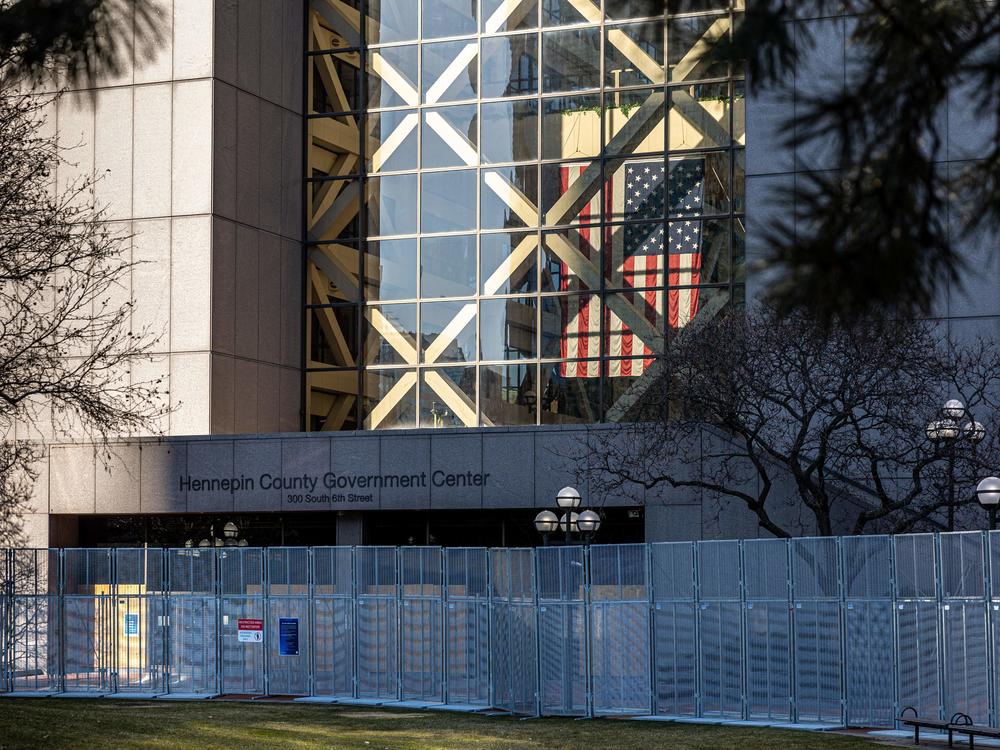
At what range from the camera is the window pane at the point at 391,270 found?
137 ft

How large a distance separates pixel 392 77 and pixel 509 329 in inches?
301

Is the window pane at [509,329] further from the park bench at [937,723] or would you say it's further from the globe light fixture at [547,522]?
the park bench at [937,723]

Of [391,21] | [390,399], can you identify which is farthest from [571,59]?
[390,399]

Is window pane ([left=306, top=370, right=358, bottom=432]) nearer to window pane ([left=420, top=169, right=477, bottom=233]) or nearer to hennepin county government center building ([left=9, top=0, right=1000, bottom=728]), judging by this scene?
hennepin county government center building ([left=9, top=0, right=1000, bottom=728])

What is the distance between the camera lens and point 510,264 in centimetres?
4075

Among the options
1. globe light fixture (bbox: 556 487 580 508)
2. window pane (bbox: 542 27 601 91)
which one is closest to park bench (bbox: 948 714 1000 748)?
globe light fixture (bbox: 556 487 580 508)

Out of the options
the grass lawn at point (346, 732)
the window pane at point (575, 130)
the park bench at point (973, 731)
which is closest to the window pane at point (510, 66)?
the window pane at point (575, 130)

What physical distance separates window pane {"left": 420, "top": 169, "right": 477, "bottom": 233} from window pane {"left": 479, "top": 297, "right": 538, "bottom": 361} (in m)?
2.29

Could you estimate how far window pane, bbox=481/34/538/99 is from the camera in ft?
135

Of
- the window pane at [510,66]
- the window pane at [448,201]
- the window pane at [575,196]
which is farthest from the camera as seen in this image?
the window pane at [448,201]

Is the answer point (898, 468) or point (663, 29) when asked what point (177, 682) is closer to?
point (898, 468)

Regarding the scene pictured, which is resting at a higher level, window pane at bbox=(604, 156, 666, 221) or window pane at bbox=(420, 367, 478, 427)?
window pane at bbox=(604, 156, 666, 221)

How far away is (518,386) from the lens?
1597 inches

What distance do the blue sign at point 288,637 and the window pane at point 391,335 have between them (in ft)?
43.3
